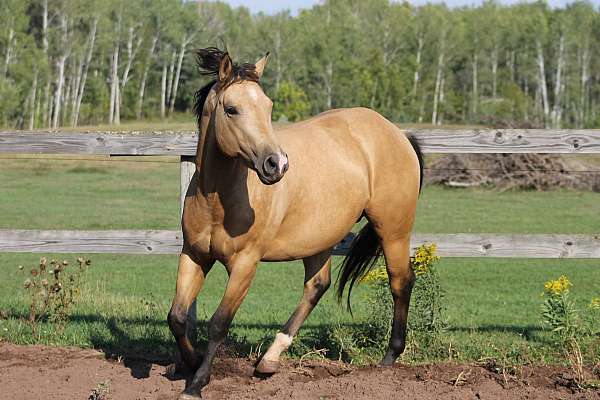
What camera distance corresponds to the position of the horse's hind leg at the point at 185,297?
5.02m

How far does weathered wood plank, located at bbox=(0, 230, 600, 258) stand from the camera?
6359 millimetres

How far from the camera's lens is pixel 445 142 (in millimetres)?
6387

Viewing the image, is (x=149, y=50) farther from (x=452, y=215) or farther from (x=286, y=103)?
(x=452, y=215)

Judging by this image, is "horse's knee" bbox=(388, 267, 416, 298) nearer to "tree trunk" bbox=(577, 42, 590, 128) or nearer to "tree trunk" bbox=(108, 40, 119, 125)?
"tree trunk" bbox=(108, 40, 119, 125)

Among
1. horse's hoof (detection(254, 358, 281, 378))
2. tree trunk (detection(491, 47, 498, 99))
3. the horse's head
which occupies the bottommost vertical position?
horse's hoof (detection(254, 358, 281, 378))

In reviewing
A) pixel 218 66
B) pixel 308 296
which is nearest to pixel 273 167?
pixel 218 66

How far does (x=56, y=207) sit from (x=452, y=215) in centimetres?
1097

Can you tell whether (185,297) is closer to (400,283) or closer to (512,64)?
(400,283)

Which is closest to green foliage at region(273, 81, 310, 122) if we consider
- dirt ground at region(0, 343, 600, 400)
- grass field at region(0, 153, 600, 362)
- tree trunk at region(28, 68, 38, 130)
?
tree trunk at region(28, 68, 38, 130)

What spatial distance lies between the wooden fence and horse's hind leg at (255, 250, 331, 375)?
485 mm

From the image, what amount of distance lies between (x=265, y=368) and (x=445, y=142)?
2.34 m

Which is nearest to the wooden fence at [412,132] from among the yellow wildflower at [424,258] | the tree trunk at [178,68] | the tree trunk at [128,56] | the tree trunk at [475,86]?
the yellow wildflower at [424,258]

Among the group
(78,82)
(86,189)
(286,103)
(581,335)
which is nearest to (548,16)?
(286,103)

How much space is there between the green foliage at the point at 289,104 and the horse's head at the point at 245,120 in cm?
5957
